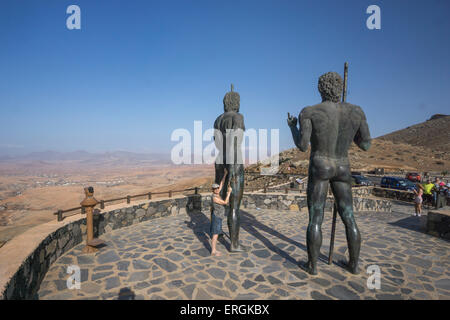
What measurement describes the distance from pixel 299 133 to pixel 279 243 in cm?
254

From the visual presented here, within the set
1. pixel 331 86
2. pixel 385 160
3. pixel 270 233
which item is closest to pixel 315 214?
pixel 331 86

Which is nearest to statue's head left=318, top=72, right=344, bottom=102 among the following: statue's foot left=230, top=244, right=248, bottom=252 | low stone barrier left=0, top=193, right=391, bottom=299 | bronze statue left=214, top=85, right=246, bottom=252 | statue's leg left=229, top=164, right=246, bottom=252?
bronze statue left=214, top=85, right=246, bottom=252

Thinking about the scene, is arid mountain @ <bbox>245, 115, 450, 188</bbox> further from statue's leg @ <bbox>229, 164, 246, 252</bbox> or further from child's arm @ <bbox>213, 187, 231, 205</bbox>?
child's arm @ <bbox>213, 187, 231, 205</bbox>

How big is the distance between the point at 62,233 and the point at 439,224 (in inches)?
308

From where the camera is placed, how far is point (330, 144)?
3234 mm

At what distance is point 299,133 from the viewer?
326cm

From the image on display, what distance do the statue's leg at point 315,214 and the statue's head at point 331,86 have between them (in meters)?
1.19

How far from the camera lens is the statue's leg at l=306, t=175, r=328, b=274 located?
3.32 meters
